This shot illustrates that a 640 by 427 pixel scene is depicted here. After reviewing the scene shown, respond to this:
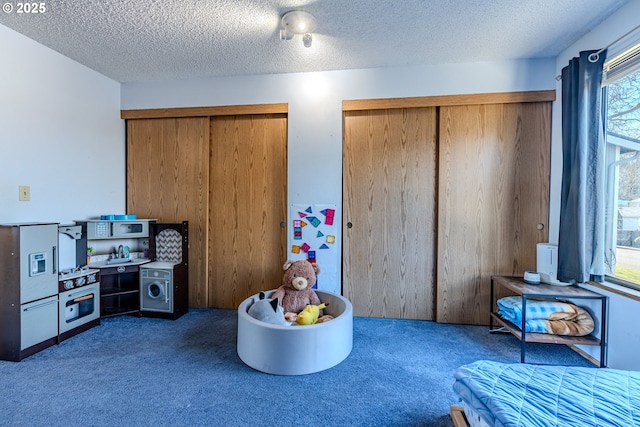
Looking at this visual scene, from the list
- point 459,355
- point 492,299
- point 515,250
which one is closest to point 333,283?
point 459,355

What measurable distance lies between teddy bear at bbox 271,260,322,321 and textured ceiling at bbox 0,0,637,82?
1.88 metres

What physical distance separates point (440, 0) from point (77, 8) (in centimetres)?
241

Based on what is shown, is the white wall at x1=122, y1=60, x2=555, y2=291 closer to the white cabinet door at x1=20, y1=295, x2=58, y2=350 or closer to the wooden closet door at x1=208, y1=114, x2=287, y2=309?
the wooden closet door at x1=208, y1=114, x2=287, y2=309

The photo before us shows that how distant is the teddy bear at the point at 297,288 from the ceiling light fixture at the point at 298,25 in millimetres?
1782

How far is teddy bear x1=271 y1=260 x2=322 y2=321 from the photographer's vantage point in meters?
2.36

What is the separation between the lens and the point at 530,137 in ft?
8.51

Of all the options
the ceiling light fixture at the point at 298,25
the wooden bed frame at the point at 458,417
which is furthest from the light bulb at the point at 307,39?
the wooden bed frame at the point at 458,417

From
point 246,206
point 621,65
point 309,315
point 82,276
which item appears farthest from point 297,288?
point 621,65

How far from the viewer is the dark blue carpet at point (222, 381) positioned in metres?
1.50

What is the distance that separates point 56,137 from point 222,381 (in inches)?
101

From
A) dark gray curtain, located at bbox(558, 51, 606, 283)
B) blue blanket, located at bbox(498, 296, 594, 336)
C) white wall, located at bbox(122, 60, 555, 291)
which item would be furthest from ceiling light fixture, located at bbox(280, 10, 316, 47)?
blue blanket, located at bbox(498, 296, 594, 336)

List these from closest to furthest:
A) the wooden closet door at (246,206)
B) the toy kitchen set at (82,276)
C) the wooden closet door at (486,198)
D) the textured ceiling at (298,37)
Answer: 1. the textured ceiling at (298,37)
2. the toy kitchen set at (82,276)
3. the wooden closet door at (486,198)
4. the wooden closet door at (246,206)

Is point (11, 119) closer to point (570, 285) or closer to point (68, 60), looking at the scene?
point (68, 60)

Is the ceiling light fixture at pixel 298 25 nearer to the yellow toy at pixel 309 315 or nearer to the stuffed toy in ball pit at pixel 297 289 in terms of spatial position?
the stuffed toy in ball pit at pixel 297 289
